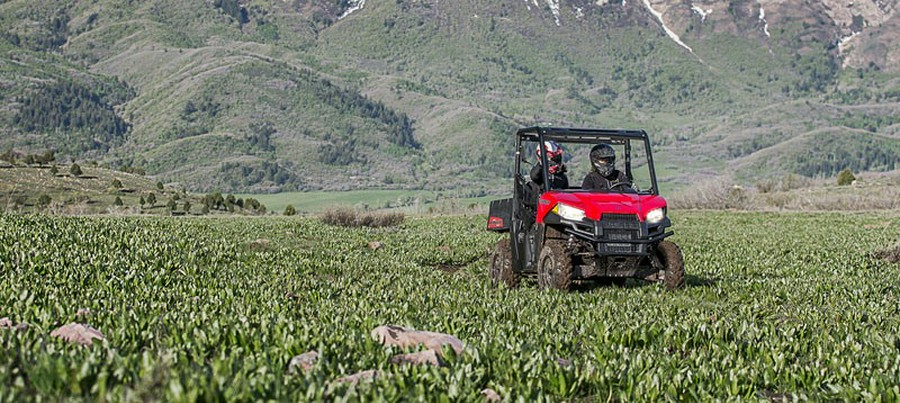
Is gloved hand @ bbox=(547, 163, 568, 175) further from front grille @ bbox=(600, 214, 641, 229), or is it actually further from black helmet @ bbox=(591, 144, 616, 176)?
front grille @ bbox=(600, 214, 641, 229)

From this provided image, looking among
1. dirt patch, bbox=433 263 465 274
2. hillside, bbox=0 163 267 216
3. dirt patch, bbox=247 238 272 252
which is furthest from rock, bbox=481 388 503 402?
hillside, bbox=0 163 267 216

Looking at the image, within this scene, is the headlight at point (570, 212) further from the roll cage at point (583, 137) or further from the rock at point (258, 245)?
the rock at point (258, 245)

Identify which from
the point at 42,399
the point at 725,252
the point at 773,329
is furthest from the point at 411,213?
the point at 42,399

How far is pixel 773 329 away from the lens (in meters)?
9.10

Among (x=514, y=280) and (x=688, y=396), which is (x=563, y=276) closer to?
(x=514, y=280)

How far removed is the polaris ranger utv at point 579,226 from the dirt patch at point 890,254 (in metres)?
9.73

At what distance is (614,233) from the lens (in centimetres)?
1205

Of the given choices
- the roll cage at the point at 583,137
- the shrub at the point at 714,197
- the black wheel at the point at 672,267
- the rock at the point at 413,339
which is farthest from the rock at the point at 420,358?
the shrub at the point at 714,197

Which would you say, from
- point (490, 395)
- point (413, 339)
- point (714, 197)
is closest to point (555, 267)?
point (413, 339)

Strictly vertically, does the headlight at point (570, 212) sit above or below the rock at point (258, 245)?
above

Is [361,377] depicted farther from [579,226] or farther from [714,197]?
[714,197]

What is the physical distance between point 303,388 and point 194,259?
9.22 m

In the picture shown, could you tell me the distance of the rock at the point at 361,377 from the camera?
5.66 metres

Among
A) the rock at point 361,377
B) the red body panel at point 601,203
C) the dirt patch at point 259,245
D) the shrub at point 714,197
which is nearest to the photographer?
the rock at point 361,377
